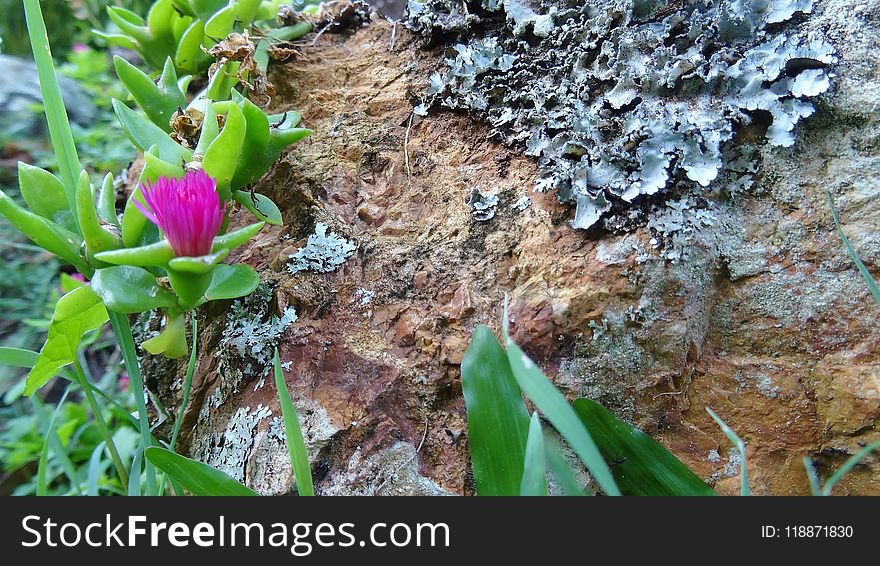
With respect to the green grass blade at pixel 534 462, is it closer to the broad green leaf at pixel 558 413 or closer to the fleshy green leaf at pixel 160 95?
the broad green leaf at pixel 558 413

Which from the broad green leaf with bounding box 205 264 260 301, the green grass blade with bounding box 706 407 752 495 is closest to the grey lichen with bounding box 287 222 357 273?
the broad green leaf with bounding box 205 264 260 301

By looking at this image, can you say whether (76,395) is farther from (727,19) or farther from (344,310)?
(727,19)

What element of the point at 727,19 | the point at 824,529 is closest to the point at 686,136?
the point at 727,19

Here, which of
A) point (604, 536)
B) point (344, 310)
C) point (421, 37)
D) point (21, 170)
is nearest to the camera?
point (604, 536)

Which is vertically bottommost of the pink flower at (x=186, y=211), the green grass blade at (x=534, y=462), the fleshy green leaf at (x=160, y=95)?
the green grass blade at (x=534, y=462)

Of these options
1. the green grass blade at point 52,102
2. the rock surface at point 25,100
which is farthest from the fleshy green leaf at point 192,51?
the rock surface at point 25,100

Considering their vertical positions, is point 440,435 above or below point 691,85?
below
